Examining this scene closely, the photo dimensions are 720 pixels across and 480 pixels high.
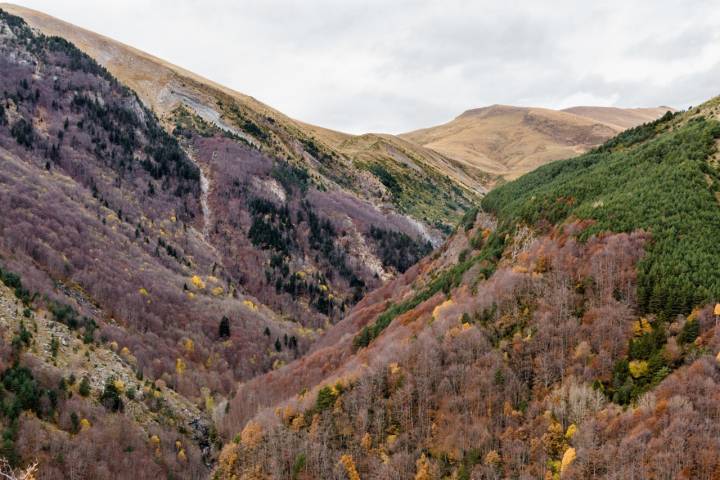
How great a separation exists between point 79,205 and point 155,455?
57.9 meters

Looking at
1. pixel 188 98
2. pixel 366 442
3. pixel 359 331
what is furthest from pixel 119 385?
pixel 188 98

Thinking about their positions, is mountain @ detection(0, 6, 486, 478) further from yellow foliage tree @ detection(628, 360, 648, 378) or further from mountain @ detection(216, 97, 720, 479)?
yellow foliage tree @ detection(628, 360, 648, 378)

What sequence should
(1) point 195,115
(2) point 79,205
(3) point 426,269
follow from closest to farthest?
(3) point 426,269
(2) point 79,205
(1) point 195,115

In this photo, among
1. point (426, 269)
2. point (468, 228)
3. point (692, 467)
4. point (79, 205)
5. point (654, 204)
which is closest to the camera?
point (692, 467)

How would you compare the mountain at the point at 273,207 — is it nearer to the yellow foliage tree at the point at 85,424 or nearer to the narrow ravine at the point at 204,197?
the narrow ravine at the point at 204,197

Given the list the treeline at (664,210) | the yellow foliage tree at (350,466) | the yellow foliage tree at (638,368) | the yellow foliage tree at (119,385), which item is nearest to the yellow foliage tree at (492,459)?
the yellow foliage tree at (638,368)

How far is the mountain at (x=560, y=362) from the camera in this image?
2897cm

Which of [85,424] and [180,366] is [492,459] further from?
[180,366]

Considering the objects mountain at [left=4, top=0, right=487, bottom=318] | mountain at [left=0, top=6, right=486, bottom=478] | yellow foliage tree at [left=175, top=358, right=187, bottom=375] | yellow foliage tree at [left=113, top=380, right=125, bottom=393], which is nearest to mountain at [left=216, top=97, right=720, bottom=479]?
mountain at [left=0, top=6, right=486, bottom=478]

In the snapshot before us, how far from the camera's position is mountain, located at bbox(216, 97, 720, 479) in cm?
2897

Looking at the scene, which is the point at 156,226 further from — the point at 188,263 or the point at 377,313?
the point at 377,313

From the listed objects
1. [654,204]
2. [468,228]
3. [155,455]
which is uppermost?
[654,204]

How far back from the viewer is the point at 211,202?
13450 cm

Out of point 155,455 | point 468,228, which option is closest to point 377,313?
point 468,228
